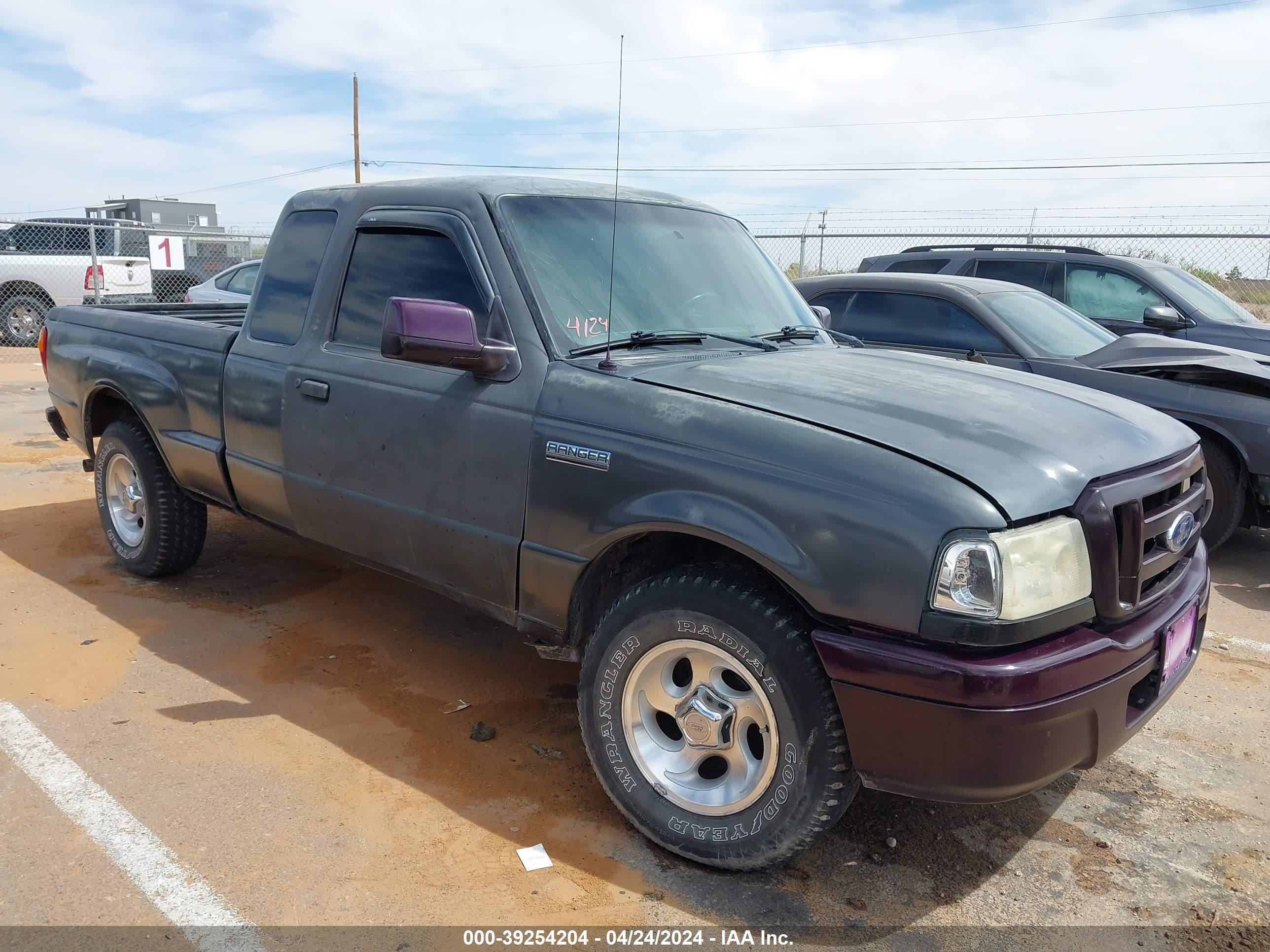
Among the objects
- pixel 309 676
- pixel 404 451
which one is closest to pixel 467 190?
pixel 404 451

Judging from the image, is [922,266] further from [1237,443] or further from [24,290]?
[24,290]

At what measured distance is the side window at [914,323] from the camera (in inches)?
264

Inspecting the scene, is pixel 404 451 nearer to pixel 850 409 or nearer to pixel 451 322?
pixel 451 322

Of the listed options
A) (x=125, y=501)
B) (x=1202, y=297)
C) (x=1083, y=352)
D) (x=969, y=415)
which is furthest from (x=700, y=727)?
(x=1202, y=297)

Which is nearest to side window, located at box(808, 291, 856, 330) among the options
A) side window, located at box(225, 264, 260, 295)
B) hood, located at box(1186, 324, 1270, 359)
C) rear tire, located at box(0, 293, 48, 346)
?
hood, located at box(1186, 324, 1270, 359)

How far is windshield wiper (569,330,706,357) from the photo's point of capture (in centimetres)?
322

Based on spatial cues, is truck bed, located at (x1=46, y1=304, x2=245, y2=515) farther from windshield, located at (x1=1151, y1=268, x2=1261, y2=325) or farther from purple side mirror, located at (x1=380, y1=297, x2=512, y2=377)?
windshield, located at (x1=1151, y1=268, x2=1261, y2=325)

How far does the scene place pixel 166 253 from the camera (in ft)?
54.7

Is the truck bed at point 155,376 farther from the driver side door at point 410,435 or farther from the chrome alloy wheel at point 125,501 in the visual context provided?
the driver side door at point 410,435

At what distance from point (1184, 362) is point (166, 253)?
16.1 metres

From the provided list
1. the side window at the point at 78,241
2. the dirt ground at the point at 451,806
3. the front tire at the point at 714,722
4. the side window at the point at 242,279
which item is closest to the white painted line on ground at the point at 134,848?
the dirt ground at the point at 451,806

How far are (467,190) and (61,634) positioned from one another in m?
2.88

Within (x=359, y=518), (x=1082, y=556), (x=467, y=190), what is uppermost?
(x=467, y=190)

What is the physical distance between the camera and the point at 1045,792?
3357 mm
